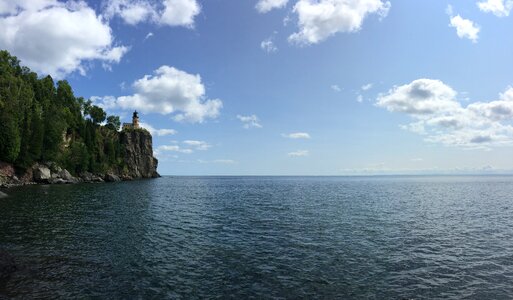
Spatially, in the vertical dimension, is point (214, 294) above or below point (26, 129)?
below

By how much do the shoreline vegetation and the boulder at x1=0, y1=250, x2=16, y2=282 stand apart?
73.7 meters

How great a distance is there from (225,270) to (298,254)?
266 inches

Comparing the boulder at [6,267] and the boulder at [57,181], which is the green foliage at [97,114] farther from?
the boulder at [6,267]

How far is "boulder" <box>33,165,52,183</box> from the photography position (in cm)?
9706

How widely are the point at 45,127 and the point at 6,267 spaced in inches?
3953

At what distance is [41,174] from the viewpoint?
9762 centimetres

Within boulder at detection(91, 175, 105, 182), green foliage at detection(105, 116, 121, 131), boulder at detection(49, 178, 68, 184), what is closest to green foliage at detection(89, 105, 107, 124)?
green foliage at detection(105, 116, 121, 131)

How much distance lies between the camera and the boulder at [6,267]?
1855cm

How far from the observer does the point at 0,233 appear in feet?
99.0

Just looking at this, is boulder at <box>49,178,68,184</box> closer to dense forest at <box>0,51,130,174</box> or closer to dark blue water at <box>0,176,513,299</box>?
dense forest at <box>0,51,130,174</box>

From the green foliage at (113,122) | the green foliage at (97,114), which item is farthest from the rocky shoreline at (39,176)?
the green foliage at (113,122)

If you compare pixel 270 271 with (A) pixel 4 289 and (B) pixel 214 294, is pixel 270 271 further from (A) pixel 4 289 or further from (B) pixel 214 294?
(A) pixel 4 289

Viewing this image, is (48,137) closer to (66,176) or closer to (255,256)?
(66,176)

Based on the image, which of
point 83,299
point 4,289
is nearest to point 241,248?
point 83,299
